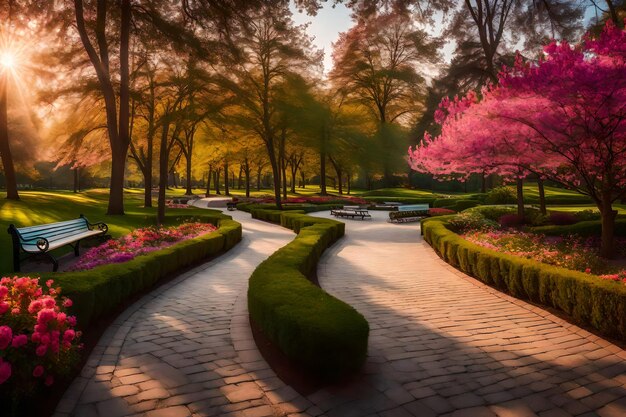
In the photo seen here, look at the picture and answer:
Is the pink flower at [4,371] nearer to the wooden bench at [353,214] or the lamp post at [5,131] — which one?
the lamp post at [5,131]

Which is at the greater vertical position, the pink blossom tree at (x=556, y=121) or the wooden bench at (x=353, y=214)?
the pink blossom tree at (x=556, y=121)

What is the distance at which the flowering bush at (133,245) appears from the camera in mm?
8198

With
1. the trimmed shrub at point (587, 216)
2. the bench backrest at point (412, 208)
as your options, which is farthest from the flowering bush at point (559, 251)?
the bench backrest at point (412, 208)

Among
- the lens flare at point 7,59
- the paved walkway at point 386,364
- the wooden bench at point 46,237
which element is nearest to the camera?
the paved walkway at point 386,364

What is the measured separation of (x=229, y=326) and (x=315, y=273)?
4007mm

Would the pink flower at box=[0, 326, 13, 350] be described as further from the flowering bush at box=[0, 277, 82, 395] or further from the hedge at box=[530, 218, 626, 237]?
the hedge at box=[530, 218, 626, 237]

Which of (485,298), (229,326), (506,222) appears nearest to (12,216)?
(229,326)

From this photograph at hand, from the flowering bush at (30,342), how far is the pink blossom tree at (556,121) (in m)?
9.04

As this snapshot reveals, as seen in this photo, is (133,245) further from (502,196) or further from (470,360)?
(502,196)

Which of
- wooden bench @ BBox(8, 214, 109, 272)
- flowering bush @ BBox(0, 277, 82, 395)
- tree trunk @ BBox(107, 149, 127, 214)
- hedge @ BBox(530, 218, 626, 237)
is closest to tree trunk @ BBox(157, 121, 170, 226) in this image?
tree trunk @ BBox(107, 149, 127, 214)

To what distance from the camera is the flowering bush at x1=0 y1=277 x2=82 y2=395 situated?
3.15 meters

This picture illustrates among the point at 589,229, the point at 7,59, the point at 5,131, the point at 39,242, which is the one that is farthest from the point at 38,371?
the point at 5,131

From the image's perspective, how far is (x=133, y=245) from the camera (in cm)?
1034

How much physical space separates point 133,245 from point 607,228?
12.6m
